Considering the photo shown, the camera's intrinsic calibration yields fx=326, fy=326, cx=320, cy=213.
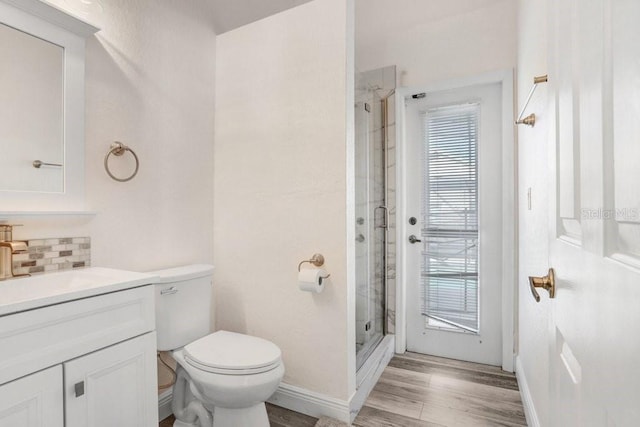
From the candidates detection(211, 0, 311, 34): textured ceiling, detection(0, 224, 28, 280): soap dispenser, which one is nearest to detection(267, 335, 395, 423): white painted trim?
detection(0, 224, 28, 280): soap dispenser

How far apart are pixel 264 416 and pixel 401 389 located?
3.22ft

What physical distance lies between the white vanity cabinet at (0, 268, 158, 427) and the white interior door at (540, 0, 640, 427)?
132cm

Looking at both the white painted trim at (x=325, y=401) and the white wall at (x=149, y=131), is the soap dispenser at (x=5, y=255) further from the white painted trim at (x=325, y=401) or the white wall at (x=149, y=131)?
the white painted trim at (x=325, y=401)

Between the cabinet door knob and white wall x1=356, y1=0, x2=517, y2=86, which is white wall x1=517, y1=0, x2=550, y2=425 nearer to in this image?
white wall x1=356, y1=0, x2=517, y2=86

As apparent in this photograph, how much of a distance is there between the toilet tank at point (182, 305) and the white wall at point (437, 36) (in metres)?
2.12

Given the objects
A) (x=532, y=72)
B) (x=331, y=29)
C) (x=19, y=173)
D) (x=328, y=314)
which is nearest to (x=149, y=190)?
(x=19, y=173)

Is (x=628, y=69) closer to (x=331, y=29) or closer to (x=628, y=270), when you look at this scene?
(x=628, y=270)

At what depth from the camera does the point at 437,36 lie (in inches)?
99.2

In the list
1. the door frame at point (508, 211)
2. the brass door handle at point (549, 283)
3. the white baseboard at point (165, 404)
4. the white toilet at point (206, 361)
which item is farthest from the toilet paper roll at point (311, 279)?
the door frame at point (508, 211)

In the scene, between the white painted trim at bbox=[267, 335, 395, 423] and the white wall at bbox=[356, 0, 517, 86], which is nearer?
the white painted trim at bbox=[267, 335, 395, 423]

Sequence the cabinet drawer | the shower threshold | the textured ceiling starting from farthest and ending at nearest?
the textured ceiling → the shower threshold → the cabinet drawer

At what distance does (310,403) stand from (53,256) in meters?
1.47

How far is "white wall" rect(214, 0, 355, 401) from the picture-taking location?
5.86ft

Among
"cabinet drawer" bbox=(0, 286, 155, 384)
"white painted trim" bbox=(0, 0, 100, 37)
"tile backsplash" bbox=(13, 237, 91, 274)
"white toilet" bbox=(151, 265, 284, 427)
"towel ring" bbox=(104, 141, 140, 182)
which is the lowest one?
"white toilet" bbox=(151, 265, 284, 427)
